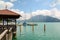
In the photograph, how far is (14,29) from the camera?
25.5 meters

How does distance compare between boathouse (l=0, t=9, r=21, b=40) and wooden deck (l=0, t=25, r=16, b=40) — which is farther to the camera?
boathouse (l=0, t=9, r=21, b=40)

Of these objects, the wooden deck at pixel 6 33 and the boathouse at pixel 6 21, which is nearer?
A: the wooden deck at pixel 6 33

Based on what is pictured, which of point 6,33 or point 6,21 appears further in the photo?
point 6,21

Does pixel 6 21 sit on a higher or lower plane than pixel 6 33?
higher
